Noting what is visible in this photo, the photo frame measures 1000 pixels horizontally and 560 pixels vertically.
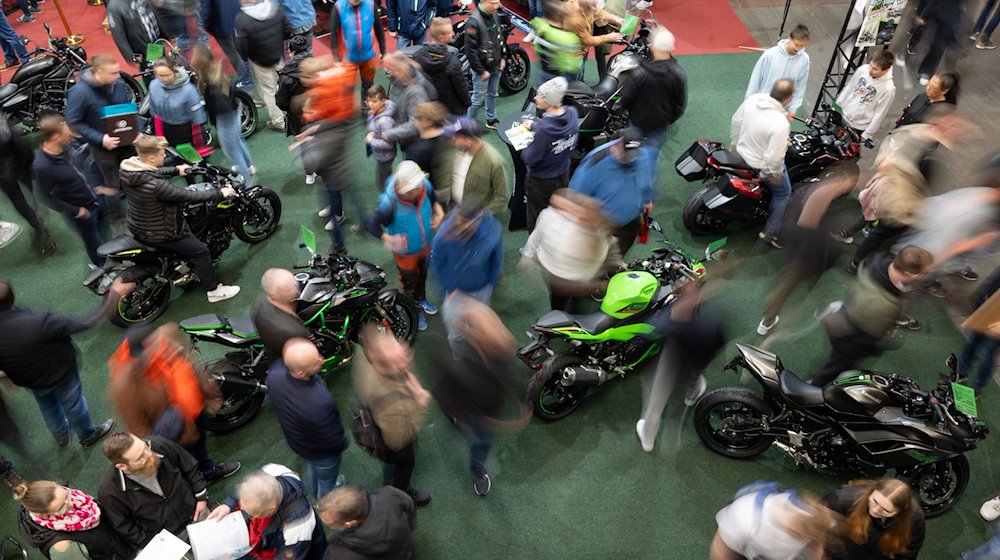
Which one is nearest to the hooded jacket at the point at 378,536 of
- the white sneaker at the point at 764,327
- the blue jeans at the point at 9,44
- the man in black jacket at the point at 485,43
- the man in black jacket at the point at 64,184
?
the white sneaker at the point at 764,327

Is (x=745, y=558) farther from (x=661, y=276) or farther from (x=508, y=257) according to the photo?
(x=508, y=257)

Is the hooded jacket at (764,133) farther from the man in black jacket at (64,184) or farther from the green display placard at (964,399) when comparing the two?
the man in black jacket at (64,184)

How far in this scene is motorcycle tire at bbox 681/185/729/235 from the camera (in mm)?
6390

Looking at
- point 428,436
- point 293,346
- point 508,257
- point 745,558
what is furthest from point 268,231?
point 745,558

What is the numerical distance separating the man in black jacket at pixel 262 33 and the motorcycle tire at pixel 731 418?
5.59 m

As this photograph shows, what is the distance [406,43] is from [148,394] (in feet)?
19.8

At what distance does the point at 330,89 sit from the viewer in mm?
5844

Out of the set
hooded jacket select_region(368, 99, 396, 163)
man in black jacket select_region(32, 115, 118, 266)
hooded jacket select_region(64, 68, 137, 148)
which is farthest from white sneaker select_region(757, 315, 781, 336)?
hooded jacket select_region(64, 68, 137, 148)

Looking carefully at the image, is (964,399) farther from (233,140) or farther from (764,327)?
(233,140)

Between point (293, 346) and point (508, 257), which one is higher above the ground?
point (293, 346)

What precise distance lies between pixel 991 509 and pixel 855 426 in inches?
43.1

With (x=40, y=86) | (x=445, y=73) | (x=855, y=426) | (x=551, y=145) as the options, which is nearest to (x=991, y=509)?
(x=855, y=426)

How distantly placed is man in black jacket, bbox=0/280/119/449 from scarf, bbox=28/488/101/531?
1185 mm

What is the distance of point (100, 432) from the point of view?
15.9 ft
